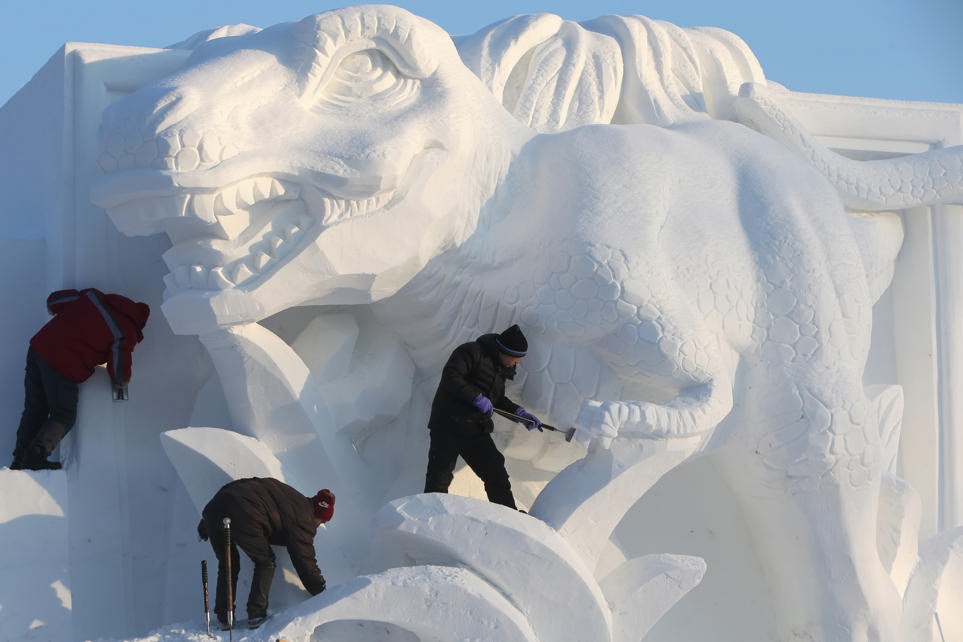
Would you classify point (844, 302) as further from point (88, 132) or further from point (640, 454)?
point (88, 132)

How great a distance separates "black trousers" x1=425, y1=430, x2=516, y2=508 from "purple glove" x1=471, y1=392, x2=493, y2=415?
114 millimetres

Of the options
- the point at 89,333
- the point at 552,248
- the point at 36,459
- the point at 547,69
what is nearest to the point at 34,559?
the point at 36,459

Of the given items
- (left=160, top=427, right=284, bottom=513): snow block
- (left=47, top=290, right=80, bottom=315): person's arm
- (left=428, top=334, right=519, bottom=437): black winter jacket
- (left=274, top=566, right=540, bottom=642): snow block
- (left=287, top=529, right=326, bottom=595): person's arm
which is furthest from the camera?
(left=47, top=290, right=80, bottom=315): person's arm

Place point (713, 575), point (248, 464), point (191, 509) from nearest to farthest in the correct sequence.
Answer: point (248, 464) → point (191, 509) → point (713, 575)

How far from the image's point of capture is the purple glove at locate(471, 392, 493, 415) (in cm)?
625

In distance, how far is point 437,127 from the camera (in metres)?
6.46

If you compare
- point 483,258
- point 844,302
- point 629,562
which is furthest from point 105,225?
point 844,302

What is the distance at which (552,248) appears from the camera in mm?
6547

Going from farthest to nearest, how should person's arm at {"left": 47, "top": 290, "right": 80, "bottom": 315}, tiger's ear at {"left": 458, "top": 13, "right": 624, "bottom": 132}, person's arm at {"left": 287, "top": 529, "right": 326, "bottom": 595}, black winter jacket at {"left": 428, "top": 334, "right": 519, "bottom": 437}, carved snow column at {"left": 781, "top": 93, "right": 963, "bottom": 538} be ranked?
carved snow column at {"left": 781, "top": 93, "right": 963, "bottom": 538}, tiger's ear at {"left": 458, "top": 13, "right": 624, "bottom": 132}, person's arm at {"left": 47, "top": 290, "right": 80, "bottom": 315}, black winter jacket at {"left": 428, "top": 334, "right": 519, "bottom": 437}, person's arm at {"left": 287, "top": 529, "right": 326, "bottom": 595}

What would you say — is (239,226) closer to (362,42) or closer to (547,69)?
(362,42)

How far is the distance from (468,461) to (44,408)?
62.6 inches

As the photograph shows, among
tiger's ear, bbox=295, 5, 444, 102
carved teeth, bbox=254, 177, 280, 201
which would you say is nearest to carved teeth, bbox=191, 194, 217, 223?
carved teeth, bbox=254, 177, 280, 201

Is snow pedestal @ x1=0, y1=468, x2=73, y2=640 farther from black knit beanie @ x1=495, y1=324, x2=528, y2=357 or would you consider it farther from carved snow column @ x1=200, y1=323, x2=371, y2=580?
black knit beanie @ x1=495, y1=324, x2=528, y2=357

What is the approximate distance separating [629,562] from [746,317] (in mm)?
1061
